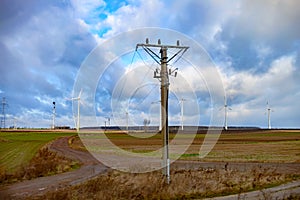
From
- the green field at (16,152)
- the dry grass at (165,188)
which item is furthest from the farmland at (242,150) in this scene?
the dry grass at (165,188)

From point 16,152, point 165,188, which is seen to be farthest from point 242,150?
point 165,188

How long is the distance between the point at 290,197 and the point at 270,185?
584 centimetres

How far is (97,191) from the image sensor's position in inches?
749

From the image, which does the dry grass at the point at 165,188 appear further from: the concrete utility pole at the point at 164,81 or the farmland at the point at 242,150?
the farmland at the point at 242,150

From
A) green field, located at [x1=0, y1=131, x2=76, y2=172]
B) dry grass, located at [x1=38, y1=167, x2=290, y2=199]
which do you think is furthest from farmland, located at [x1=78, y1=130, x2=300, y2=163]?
dry grass, located at [x1=38, y1=167, x2=290, y2=199]

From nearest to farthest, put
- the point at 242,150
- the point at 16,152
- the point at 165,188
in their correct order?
the point at 165,188 < the point at 16,152 < the point at 242,150

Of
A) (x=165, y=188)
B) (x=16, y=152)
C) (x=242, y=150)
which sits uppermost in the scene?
(x=242, y=150)

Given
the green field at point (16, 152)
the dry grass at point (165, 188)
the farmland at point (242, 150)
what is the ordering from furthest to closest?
the farmland at point (242, 150) → the green field at point (16, 152) → the dry grass at point (165, 188)

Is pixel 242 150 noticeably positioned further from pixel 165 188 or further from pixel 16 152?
pixel 165 188

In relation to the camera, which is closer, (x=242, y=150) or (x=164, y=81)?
(x=164, y=81)

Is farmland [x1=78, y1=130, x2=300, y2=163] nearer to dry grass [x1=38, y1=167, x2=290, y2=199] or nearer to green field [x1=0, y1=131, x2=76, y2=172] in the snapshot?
green field [x1=0, y1=131, x2=76, y2=172]

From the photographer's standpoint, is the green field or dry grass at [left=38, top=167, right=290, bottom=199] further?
the green field

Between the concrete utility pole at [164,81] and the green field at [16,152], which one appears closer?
the concrete utility pole at [164,81]

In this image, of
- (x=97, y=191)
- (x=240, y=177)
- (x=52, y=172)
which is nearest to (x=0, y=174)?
(x=52, y=172)
